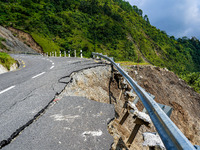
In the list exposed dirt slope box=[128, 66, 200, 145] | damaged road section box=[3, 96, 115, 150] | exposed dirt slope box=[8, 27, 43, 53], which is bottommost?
exposed dirt slope box=[128, 66, 200, 145]

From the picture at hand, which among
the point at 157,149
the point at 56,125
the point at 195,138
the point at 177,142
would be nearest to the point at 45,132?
the point at 56,125

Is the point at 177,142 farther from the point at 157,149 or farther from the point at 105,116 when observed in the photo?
the point at 105,116

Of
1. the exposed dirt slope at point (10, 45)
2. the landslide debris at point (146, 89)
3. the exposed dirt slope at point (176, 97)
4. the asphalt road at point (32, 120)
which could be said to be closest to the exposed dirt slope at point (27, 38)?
the exposed dirt slope at point (10, 45)

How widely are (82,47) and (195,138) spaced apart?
5117cm

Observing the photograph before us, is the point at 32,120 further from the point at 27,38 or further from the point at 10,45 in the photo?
the point at 27,38

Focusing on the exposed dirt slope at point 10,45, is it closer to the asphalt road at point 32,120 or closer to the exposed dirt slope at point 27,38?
the exposed dirt slope at point 27,38

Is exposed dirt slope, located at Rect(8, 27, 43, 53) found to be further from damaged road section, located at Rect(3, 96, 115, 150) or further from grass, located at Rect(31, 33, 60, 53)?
damaged road section, located at Rect(3, 96, 115, 150)

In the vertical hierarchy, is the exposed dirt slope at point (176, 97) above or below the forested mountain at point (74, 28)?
below

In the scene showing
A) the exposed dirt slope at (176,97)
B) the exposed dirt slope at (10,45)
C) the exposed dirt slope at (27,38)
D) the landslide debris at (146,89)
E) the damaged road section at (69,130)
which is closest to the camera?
the damaged road section at (69,130)

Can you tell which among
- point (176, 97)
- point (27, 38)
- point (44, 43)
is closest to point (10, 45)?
point (27, 38)

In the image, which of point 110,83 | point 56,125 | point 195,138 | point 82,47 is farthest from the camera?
point 82,47

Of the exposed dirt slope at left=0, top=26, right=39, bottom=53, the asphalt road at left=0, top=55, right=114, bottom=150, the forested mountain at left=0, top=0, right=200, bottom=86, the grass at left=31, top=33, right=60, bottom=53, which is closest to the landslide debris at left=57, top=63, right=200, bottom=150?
the asphalt road at left=0, top=55, right=114, bottom=150

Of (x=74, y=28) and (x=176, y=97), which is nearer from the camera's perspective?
(x=176, y=97)

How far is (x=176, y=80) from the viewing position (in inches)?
613
